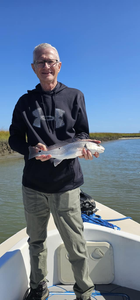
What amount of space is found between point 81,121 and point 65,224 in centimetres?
106

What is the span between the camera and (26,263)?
8.77 ft

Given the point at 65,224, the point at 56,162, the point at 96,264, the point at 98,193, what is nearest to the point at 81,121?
the point at 56,162

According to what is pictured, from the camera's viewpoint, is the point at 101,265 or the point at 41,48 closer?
the point at 41,48

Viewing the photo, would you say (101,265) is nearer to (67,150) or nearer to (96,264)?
(96,264)

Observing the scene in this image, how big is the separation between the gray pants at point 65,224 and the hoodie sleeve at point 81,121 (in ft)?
2.00

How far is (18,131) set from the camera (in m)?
2.49

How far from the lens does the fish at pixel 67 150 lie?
2090 millimetres

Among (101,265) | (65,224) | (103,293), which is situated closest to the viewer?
(65,224)

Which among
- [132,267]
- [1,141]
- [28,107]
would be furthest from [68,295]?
[1,141]

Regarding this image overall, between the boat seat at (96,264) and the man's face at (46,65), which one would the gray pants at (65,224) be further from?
the man's face at (46,65)

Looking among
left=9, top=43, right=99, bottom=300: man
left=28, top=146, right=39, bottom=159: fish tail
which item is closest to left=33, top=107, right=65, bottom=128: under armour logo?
left=9, top=43, right=99, bottom=300: man

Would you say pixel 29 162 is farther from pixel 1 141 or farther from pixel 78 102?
pixel 1 141

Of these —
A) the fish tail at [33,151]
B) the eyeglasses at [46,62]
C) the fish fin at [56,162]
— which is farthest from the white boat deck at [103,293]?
the eyeglasses at [46,62]

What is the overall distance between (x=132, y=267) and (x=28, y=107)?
89.1 inches
